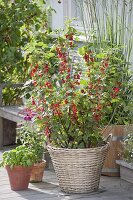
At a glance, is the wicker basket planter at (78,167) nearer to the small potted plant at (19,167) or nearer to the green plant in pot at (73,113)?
the green plant in pot at (73,113)

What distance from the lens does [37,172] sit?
22.9 ft

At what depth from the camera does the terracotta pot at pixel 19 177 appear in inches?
262

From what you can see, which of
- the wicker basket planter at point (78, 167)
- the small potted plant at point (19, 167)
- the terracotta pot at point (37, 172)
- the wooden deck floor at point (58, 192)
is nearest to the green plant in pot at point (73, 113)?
the wicker basket planter at point (78, 167)

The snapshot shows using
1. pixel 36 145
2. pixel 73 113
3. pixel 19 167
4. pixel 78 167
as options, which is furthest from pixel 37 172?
pixel 73 113

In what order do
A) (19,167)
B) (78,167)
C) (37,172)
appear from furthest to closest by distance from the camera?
(37,172) → (19,167) → (78,167)

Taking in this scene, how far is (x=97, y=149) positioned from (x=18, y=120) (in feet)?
6.40

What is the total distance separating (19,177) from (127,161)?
107 cm

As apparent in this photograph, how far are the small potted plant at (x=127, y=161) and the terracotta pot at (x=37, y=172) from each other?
2.48 feet

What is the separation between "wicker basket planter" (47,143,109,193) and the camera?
21.1 ft

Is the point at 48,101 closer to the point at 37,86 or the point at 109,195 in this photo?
the point at 37,86

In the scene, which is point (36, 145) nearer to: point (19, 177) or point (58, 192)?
point (19, 177)

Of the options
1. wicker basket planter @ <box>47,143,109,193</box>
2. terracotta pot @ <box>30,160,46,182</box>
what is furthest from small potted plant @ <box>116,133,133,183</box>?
terracotta pot @ <box>30,160,46,182</box>

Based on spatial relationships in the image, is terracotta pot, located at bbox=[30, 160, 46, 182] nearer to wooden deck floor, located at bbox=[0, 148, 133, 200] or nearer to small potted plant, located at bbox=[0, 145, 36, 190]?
wooden deck floor, located at bbox=[0, 148, 133, 200]

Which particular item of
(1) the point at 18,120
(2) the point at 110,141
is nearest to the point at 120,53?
(2) the point at 110,141
